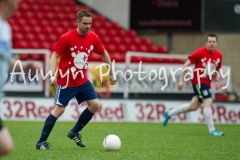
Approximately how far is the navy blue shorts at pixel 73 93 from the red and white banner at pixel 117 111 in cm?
723

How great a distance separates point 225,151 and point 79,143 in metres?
2.14

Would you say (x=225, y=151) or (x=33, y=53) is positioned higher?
(x=33, y=53)

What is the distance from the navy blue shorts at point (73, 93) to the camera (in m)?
8.75

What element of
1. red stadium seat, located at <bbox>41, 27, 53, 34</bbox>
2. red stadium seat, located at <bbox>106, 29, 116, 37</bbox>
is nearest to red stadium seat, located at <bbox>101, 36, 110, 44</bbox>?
red stadium seat, located at <bbox>106, 29, 116, 37</bbox>

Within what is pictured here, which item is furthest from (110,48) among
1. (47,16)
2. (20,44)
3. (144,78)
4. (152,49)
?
(144,78)

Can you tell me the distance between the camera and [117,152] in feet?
27.5

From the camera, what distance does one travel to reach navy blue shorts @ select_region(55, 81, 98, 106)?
8.75 m

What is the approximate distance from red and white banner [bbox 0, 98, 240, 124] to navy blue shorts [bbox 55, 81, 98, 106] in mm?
7228

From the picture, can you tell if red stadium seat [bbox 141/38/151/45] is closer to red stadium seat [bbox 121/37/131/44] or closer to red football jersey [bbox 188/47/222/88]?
red stadium seat [bbox 121/37/131/44]

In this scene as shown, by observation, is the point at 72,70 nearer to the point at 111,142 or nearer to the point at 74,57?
the point at 74,57

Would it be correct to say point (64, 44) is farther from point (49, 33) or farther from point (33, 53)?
point (49, 33)

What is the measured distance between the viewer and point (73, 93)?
8.81m

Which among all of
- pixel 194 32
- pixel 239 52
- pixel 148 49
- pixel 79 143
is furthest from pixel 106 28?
pixel 79 143

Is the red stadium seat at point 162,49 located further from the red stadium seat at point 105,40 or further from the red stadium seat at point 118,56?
the red stadium seat at point 105,40
